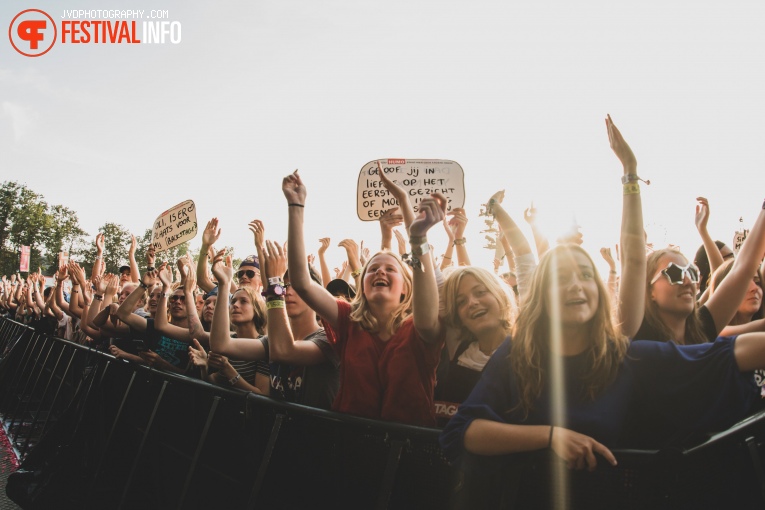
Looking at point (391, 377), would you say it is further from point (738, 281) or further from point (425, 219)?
point (738, 281)

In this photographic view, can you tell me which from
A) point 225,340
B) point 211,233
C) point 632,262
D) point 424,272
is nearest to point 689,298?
point 632,262

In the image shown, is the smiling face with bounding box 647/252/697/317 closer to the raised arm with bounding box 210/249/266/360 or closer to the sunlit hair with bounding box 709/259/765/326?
the sunlit hair with bounding box 709/259/765/326

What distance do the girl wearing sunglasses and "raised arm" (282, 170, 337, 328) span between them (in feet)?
5.21

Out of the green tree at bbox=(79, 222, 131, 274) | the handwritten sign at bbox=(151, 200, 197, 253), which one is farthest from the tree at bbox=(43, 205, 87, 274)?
the handwritten sign at bbox=(151, 200, 197, 253)

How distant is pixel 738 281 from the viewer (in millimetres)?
2615

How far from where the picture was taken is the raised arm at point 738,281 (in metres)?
2.60

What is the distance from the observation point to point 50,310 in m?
9.09

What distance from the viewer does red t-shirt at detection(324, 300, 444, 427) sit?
8.06ft

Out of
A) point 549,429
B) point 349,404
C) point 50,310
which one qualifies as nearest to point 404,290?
point 349,404

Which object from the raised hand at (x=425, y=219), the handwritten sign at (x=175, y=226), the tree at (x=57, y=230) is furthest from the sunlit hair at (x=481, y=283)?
the tree at (x=57, y=230)

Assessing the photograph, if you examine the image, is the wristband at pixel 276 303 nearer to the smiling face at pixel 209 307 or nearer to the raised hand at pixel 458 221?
the raised hand at pixel 458 221

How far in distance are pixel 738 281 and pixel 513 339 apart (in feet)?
4.82

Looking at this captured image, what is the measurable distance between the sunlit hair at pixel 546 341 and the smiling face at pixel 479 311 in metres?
0.48

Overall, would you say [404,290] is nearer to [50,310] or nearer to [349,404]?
[349,404]
